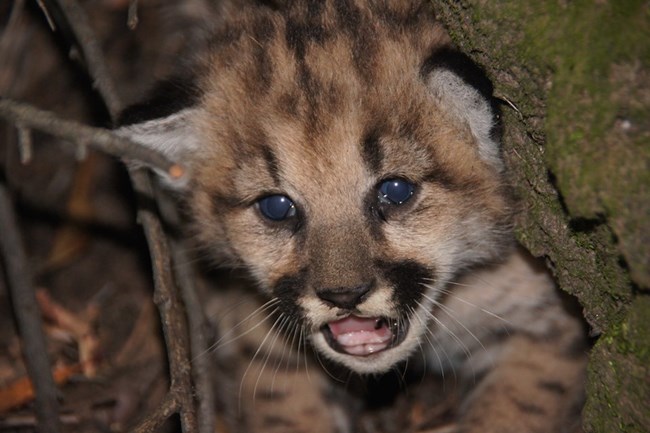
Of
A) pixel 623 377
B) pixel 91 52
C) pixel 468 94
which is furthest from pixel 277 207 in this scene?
pixel 623 377

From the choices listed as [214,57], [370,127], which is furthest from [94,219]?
[370,127]

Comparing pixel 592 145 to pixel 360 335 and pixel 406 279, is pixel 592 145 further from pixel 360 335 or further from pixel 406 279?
pixel 360 335

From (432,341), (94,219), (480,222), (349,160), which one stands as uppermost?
(349,160)

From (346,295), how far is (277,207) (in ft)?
1.59

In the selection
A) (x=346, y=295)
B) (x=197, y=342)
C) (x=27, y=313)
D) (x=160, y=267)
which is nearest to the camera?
(x=346, y=295)

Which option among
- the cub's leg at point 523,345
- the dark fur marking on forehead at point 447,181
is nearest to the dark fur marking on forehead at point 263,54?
the dark fur marking on forehead at point 447,181

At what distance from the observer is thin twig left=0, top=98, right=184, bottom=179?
215 centimetres

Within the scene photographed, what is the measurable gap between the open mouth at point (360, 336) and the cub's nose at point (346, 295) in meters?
0.32

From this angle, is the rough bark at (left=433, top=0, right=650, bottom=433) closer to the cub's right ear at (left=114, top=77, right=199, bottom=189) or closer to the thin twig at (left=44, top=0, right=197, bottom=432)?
the cub's right ear at (left=114, top=77, right=199, bottom=189)

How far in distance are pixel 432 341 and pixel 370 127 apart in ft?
3.94

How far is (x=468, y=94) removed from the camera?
2.46 metres

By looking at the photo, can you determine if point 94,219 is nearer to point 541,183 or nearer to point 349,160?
point 349,160

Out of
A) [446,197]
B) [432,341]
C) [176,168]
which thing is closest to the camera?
[176,168]

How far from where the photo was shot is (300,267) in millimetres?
2660
